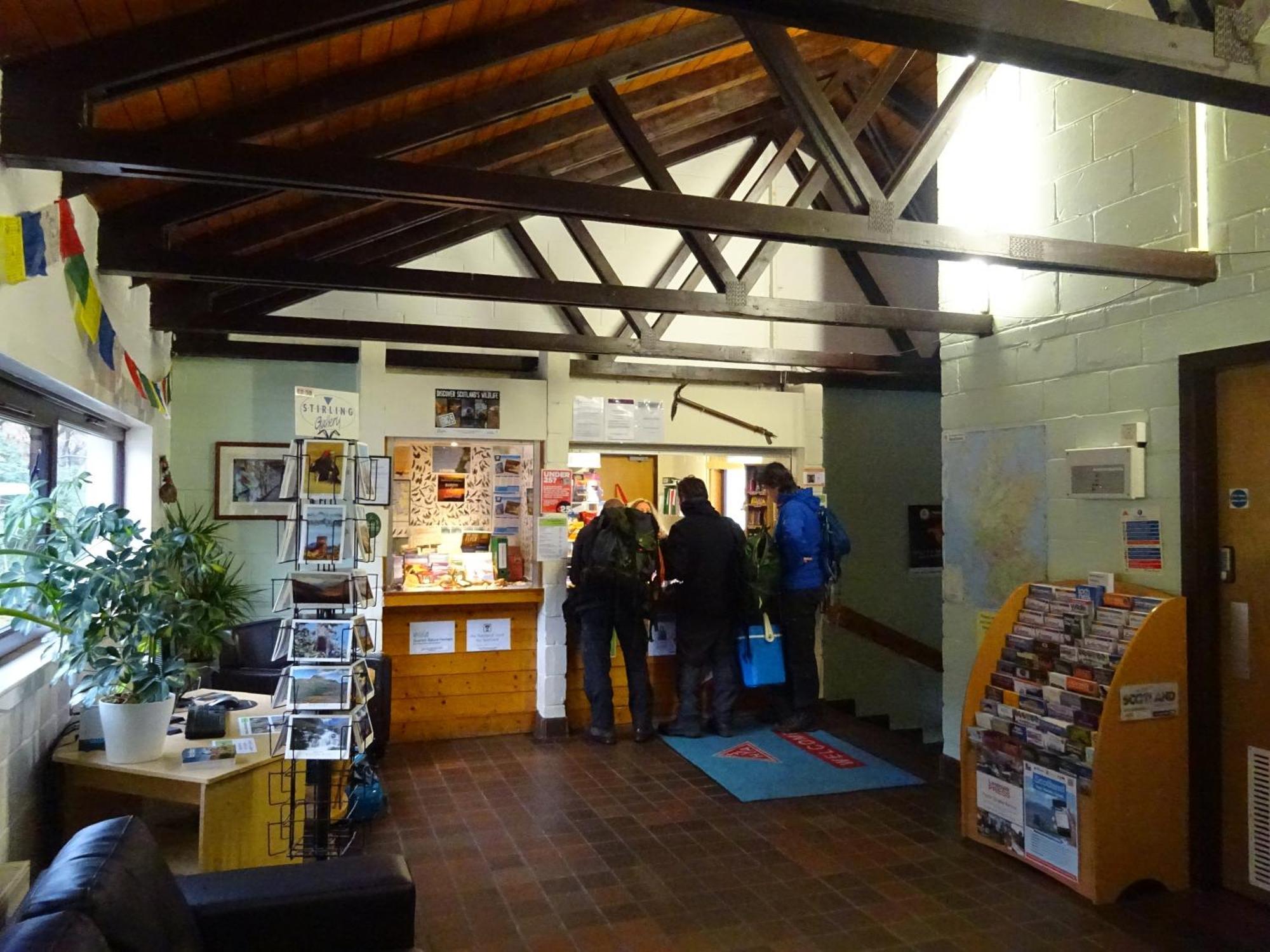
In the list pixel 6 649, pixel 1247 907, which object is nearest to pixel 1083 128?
pixel 1247 907

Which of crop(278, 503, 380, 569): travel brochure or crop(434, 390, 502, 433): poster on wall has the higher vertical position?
crop(434, 390, 502, 433): poster on wall

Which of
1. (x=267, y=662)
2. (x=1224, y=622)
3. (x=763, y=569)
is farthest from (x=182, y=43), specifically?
(x=763, y=569)

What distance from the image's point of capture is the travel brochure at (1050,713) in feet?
11.5

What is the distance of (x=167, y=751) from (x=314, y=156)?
2044 mm

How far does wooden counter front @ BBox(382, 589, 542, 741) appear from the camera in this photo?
Result: 5.57m

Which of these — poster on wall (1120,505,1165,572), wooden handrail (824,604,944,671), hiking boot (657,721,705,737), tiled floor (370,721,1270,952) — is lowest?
tiled floor (370,721,1270,952)

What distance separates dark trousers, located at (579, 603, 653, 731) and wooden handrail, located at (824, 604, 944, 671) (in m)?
1.81

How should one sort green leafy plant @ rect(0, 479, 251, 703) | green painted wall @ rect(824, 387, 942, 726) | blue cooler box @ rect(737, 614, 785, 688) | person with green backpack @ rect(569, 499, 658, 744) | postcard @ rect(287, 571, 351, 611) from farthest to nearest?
green painted wall @ rect(824, 387, 942, 726) < blue cooler box @ rect(737, 614, 785, 688) < person with green backpack @ rect(569, 499, 658, 744) < postcard @ rect(287, 571, 351, 611) < green leafy plant @ rect(0, 479, 251, 703)

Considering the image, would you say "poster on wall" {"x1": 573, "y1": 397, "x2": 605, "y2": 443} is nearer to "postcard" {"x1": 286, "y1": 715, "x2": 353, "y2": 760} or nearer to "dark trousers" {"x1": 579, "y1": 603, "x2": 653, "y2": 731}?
"dark trousers" {"x1": 579, "y1": 603, "x2": 653, "y2": 731}

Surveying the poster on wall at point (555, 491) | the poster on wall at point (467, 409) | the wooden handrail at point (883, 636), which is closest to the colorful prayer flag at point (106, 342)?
the poster on wall at point (467, 409)

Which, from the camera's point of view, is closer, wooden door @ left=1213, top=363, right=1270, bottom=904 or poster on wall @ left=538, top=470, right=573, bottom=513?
wooden door @ left=1213, top=363, right=1270, bottom=904

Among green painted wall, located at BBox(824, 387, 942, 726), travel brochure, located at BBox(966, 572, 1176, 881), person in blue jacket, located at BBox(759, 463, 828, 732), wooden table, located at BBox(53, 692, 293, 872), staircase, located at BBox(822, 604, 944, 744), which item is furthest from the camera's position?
green painted wall, located at BBox(824, 387, 942, 726)

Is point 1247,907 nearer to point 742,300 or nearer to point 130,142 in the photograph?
point 742,300

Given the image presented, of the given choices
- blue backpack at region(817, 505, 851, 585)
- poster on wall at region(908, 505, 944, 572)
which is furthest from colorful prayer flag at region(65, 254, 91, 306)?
poster on wall at region(908, 505, 944, 572)
